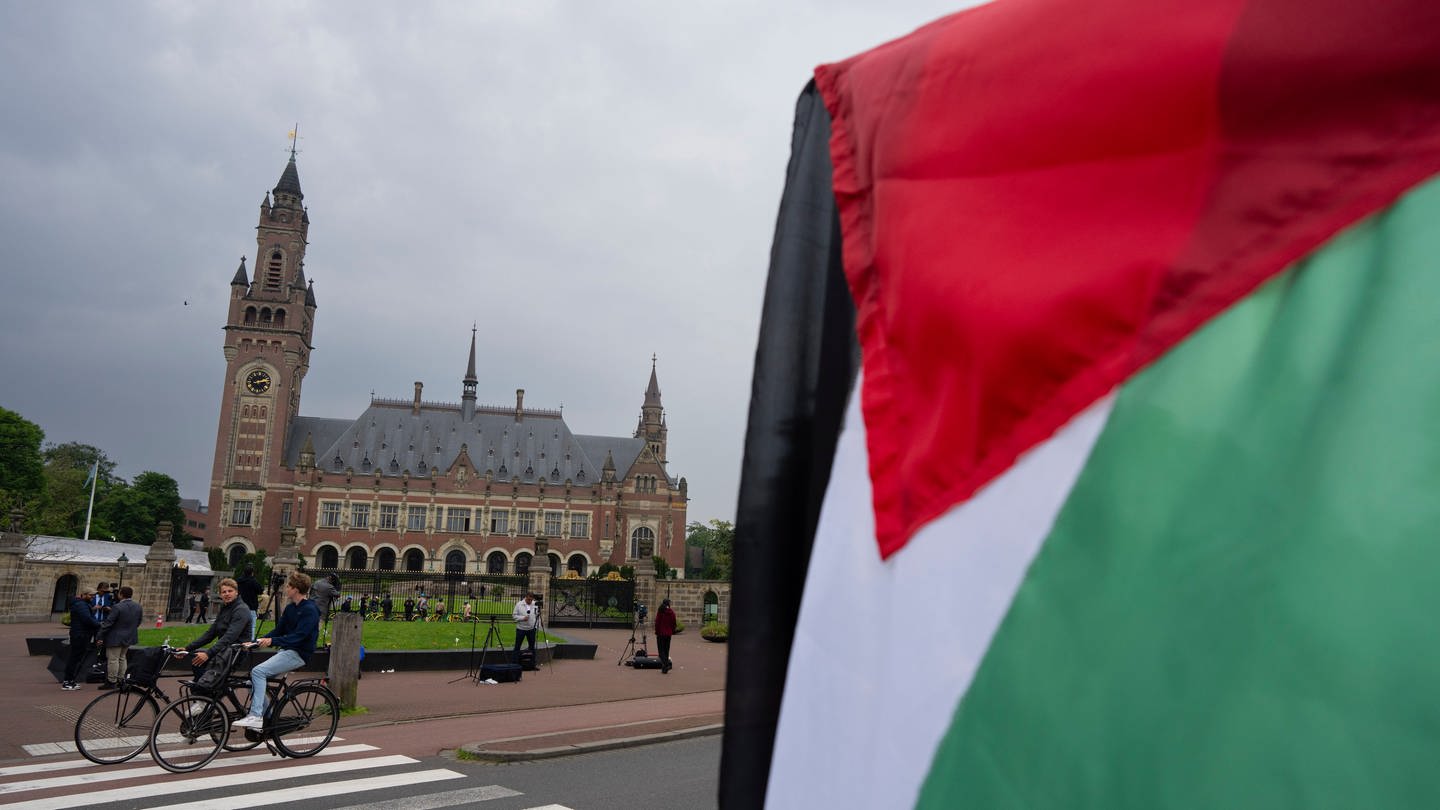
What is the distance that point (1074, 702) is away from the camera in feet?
3.44

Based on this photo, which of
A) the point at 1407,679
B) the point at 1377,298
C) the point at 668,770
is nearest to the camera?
the point at 1407,679

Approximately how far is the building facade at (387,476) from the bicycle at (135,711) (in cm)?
6094

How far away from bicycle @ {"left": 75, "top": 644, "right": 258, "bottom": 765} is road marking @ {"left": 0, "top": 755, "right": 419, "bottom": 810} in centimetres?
92

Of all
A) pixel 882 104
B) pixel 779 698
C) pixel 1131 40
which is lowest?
pixel 779 698

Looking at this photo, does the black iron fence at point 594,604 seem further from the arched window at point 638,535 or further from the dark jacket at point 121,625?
the arched window at point 638,535

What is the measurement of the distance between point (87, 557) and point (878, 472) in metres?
43.4

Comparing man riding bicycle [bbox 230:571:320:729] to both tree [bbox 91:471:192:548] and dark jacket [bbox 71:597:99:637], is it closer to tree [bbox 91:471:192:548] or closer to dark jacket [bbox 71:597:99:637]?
dark jacket [bbox 71:597:99:637]

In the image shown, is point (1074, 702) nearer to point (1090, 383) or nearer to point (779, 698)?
point (1090, 383)

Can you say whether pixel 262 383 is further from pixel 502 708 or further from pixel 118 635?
pixel 502 708

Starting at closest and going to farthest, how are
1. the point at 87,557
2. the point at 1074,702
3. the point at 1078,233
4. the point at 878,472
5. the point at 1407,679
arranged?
the point at 1407,679 → the point at 1074,702 → the point at 1078,233 → the point at 878,472 → the point at 87,557

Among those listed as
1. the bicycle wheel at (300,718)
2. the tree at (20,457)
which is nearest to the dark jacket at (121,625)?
the bicycle wheel at (300,718)

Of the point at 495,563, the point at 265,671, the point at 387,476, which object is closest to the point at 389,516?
the point at 387,476

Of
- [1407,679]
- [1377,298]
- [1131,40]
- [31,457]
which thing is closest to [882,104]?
[1131,40]

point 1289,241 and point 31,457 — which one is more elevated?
point 31,457
